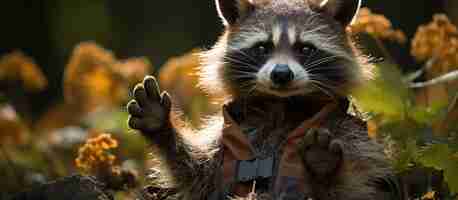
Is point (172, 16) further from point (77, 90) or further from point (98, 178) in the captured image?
point (98, 178)

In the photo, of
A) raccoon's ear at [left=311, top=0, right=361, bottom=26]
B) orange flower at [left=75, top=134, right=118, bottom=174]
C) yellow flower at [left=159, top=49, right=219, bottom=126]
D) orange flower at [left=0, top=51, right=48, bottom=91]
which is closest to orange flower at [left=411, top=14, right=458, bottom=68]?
raccoon's ear at [left=311, top=0, right=361, bottom=26]

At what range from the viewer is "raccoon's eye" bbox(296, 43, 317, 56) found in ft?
15.5

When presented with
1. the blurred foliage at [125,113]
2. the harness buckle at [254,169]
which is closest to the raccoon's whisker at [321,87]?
the blurred foliage at [125,113]

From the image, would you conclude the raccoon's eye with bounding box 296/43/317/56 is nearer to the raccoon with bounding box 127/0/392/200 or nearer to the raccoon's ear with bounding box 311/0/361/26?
the raccoon with bounding box 127/0/392/200

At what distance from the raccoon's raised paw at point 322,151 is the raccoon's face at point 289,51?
1.23ft

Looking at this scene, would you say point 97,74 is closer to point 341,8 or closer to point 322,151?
point 341,8

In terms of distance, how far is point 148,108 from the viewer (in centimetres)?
475

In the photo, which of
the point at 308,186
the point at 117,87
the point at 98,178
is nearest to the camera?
the point at 308,186

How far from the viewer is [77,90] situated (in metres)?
8.17

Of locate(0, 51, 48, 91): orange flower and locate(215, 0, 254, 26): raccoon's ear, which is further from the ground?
locate(0, 51, 48, 91): orange flower

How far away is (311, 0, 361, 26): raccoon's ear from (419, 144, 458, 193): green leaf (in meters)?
0.92

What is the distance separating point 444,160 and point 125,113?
378cm

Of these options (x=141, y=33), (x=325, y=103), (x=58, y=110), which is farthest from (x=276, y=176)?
(x=141, y=33)

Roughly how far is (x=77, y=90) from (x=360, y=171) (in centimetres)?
411
